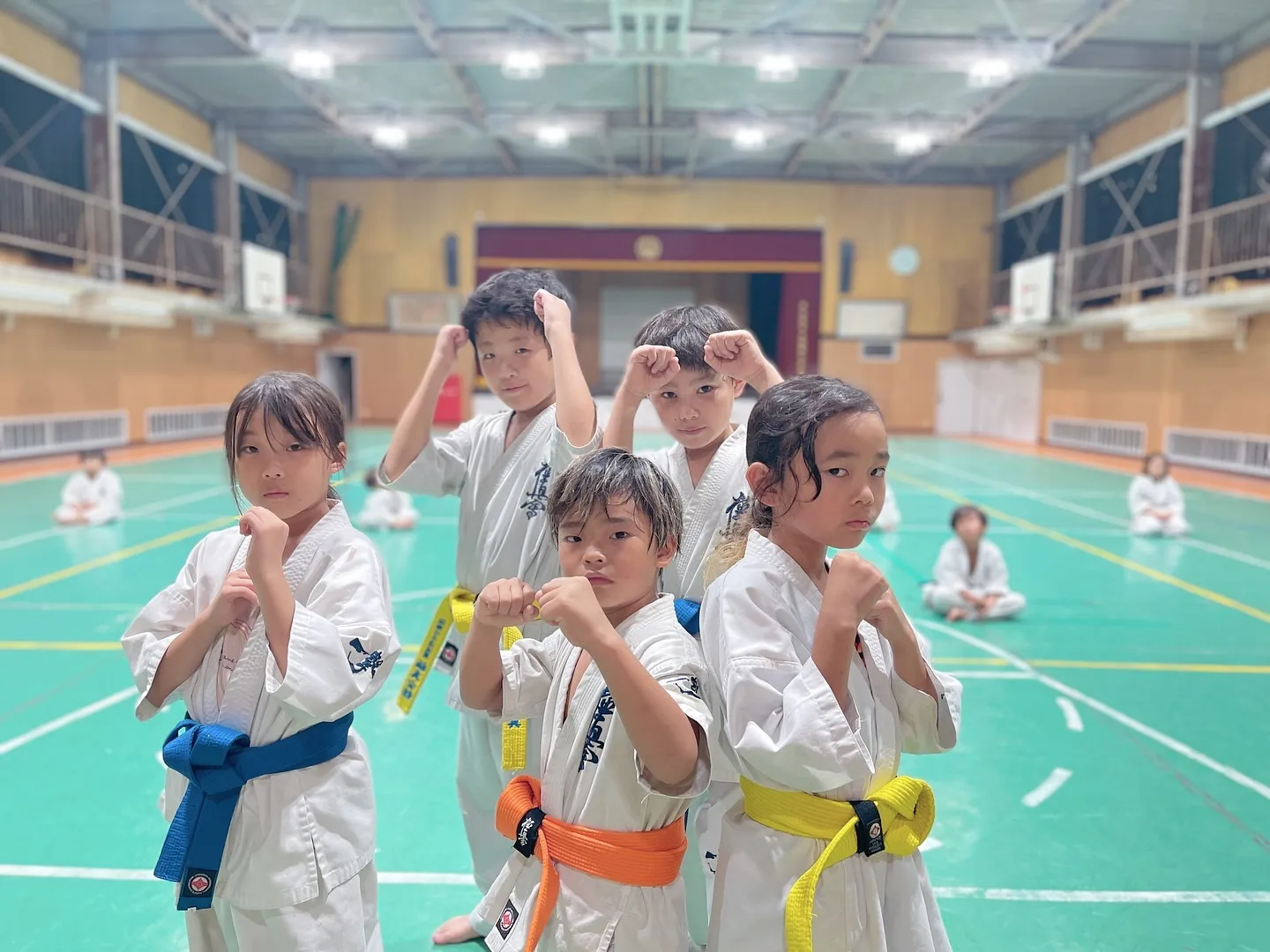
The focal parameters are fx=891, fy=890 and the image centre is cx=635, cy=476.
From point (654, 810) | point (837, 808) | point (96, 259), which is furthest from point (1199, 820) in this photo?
point (96, 259)

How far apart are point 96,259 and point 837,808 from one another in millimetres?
15513

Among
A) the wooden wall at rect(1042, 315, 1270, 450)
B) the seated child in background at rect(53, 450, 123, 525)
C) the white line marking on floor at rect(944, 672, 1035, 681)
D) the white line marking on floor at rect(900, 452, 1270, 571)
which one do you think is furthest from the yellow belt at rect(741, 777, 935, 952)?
the wooden wall at rect(1042, 315, 1270, 450)

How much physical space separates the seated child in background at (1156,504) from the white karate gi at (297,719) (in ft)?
29.3

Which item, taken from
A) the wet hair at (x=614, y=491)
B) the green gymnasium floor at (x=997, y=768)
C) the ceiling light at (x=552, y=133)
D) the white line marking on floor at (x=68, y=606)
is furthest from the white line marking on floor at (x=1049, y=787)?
the ceiling light at (x=552, y=133)

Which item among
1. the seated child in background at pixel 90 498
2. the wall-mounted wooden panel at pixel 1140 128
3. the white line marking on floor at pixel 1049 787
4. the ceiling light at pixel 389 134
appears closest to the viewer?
the white line marking on floor at pixel 1049 787

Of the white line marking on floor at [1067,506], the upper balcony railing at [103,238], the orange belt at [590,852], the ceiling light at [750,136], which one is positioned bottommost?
the white line marking on floor at [1067,506]

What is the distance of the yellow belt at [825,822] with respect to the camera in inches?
57.6

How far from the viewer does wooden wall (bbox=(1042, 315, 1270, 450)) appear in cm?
1348

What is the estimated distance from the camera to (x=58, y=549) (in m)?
7.55

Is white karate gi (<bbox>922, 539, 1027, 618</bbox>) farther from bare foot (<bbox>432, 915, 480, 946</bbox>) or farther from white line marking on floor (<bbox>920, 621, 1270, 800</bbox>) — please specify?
bare foot (<bbox>432, 915, 480, 946</bbox>)

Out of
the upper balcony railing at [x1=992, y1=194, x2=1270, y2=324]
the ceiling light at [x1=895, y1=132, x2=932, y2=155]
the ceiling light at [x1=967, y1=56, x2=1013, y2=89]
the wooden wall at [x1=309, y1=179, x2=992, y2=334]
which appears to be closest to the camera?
the upper balcony railing at [x1=992, y1=194, x2=1270, y2=324]

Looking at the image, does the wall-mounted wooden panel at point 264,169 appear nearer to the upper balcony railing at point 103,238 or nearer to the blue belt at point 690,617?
the upper balcony railing at point 103,238

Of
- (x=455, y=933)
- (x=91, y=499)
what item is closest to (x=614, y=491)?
(x=455, y=933)

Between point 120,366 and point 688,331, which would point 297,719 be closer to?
point 688,331
